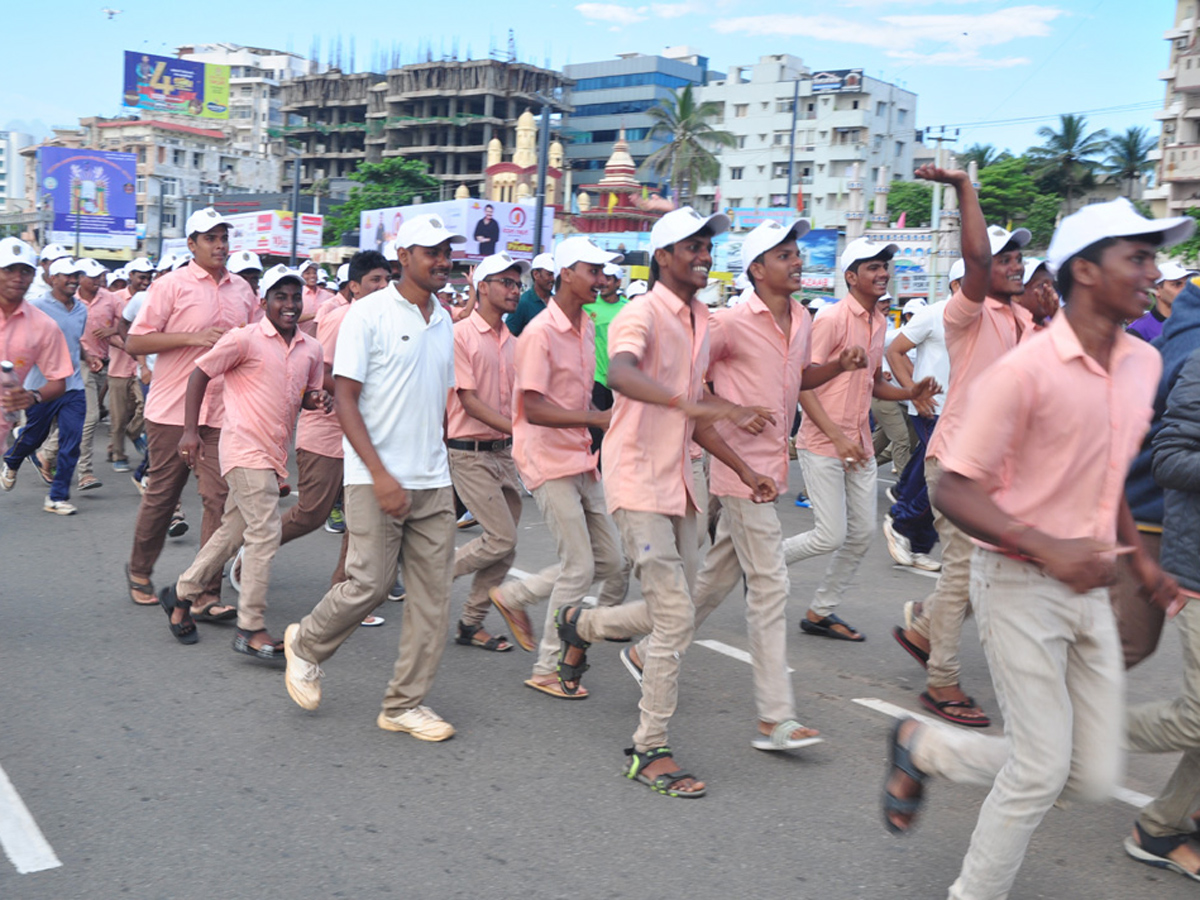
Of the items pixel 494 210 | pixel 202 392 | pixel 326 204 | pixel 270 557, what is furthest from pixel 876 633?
pixel 326 204

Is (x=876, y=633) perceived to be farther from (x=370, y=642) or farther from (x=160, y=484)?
(x=160, y=484)

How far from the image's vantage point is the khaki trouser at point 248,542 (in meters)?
5.98

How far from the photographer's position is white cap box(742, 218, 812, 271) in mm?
4980

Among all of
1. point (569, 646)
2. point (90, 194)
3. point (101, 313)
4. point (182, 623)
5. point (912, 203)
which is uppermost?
point (912, 203)

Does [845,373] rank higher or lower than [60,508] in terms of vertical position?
higher

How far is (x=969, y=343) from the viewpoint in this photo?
5.26 metres

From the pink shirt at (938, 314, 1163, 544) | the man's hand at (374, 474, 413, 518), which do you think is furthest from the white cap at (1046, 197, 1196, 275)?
the man's hand at (374, 474, 413, 518)

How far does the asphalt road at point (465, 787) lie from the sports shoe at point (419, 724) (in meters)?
0.06

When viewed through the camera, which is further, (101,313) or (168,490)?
(101,313)

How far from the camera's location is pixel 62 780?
4.42 m

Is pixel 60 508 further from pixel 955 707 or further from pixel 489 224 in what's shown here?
pixel 489 224

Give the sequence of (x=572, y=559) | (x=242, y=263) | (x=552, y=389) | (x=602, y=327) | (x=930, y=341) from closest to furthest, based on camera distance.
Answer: (x=572, y=559) → (x=552, y=389) → (x=242, y=263) → (x=930, y=341) → (x=602, y=327)

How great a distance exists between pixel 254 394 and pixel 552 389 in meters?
1.59

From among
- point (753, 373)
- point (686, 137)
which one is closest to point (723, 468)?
point (753, 373)
